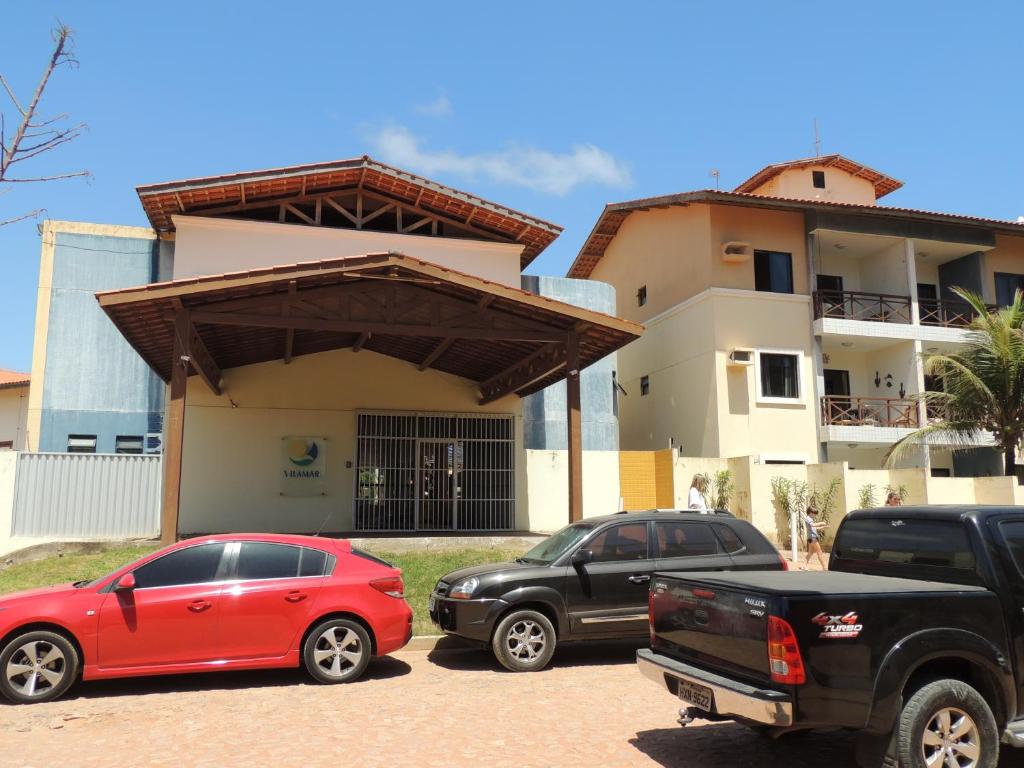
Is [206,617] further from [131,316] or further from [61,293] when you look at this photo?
[61,293]

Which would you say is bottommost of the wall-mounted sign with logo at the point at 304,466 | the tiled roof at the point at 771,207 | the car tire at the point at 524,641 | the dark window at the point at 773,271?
the car tire at the point at 524,641

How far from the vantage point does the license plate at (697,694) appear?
4.93 m

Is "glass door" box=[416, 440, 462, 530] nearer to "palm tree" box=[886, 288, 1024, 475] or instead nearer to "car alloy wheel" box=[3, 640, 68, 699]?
"palm tree" box=[886, 288, 1024, 475]

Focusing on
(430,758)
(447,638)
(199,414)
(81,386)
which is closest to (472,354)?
(199,414)

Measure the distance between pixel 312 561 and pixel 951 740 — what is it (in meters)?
5.51

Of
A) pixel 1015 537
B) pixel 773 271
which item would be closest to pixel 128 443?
pixel 773 271

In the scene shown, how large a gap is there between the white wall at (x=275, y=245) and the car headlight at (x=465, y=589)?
32.5ft

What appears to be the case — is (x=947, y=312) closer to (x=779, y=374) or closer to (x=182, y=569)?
(x=779, y=374)

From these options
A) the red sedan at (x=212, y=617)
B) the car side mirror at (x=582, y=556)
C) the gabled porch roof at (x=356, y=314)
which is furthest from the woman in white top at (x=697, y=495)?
the red sedan at (x=212, y=617)

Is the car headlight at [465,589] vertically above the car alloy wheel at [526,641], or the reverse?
the car headlight at [465,589]

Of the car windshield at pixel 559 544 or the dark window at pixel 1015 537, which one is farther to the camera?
the car windshield at pixel 559 544

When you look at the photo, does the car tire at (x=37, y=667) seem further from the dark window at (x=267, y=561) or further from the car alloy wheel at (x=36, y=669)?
the dark window at (x=267, y=561)

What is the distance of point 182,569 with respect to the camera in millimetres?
7594

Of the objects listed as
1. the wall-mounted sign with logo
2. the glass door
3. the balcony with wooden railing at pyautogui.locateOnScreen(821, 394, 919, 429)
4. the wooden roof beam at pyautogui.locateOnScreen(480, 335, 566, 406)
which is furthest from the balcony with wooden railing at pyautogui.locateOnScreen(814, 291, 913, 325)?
the wall-mounted sign with logo
